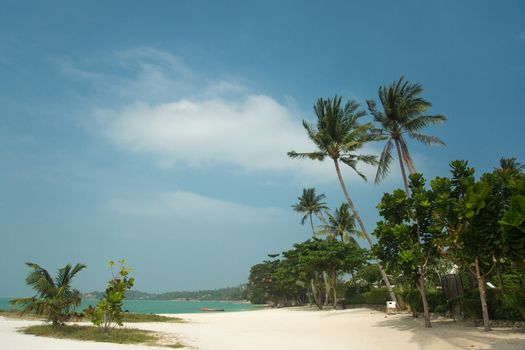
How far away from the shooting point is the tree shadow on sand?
9836 millimetres

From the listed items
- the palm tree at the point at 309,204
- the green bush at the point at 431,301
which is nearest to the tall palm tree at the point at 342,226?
the palm tree at the point at 309,204

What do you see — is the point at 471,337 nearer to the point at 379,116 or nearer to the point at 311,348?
the point at 311,348

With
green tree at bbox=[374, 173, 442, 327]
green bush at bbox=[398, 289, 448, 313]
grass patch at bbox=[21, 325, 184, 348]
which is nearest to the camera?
grass patch at bbox=[21, 325, 184, 348]

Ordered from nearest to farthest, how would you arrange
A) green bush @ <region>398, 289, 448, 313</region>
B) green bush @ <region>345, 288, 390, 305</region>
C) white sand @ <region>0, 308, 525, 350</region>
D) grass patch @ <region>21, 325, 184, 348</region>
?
white sand @ <region>0, 308, 525, 350</region>, grass patch @ <region>21, 325, 184, 348</region>, green bush @ <region>398, 289, 448, 313</region>, green bush @ <region>345, 288, 390, 305</region>

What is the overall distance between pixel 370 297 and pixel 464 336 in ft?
56.1

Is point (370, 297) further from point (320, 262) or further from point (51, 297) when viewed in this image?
point (51, 297)

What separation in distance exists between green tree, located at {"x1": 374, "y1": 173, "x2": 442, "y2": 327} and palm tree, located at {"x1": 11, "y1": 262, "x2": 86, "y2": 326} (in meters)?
12.3

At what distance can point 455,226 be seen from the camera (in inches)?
483

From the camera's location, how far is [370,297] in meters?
27.6

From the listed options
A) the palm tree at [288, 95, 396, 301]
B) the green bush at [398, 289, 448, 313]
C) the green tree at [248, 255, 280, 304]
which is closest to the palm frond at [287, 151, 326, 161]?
the palm tree at [288, 95, 396, 301]

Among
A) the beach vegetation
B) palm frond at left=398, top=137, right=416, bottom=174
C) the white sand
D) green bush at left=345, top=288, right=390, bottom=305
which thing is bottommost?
the white sand

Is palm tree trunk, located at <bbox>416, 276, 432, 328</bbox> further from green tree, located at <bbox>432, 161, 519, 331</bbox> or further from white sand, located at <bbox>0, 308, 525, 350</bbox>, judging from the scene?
green tree, located at <bbox>432, 161, 519, 331</bbox>

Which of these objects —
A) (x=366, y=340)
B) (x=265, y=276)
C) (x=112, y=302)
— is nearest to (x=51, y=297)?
(x=112, y=302)

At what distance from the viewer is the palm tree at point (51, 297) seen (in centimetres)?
1401
